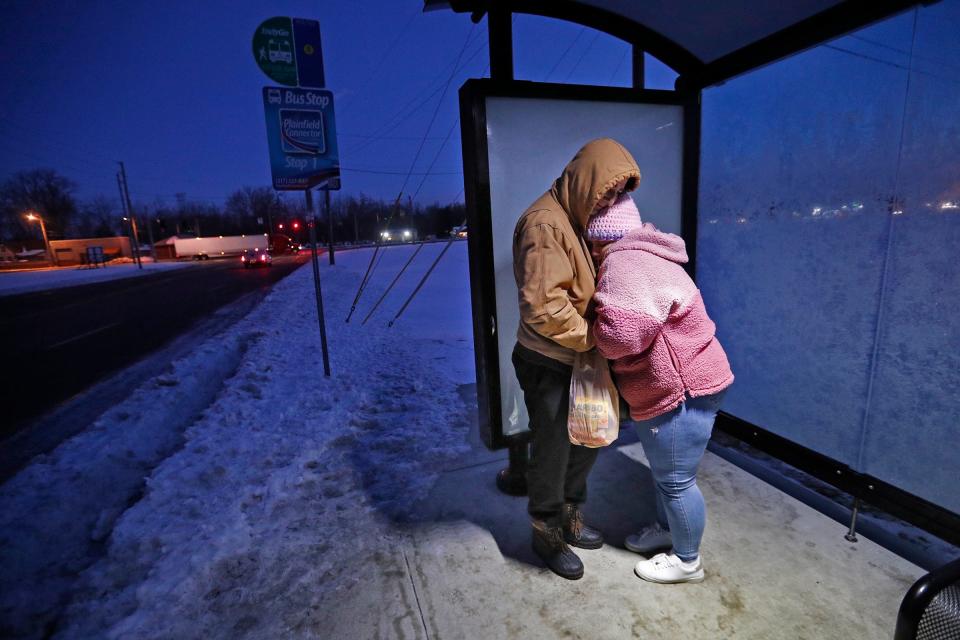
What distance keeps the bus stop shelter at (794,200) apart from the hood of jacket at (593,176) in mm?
641

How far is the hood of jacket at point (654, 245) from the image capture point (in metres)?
1.83

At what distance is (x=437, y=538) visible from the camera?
2.60 m

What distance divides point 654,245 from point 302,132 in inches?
180

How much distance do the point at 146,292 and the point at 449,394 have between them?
56.0 ft

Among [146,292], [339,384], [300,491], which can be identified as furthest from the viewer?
[146,292]

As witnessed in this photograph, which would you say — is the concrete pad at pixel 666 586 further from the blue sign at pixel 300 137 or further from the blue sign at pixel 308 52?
the blue sign at pixel 308 52

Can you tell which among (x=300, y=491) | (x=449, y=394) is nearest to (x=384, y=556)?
(x=300, y=491)

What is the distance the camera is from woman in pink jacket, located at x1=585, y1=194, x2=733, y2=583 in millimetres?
1733

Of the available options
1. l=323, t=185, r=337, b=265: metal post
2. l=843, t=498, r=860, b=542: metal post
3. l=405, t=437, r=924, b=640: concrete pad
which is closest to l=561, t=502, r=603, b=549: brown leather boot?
l=405, t=437, r=924, b=640: concrete pad

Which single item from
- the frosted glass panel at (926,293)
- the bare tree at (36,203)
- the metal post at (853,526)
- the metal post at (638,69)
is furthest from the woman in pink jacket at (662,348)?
the bare tree at (36,203)

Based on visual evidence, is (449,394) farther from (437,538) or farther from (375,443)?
(437,538)

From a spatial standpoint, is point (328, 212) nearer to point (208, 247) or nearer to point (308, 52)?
point (308, 52)

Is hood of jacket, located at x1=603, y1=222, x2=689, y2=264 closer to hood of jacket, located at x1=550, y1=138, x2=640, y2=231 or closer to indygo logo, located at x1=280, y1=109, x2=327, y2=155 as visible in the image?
hood of jacket, located at x1=550, y1=138, x2=640, y2=231

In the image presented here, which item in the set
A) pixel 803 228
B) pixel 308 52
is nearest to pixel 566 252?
pixel 803 228
